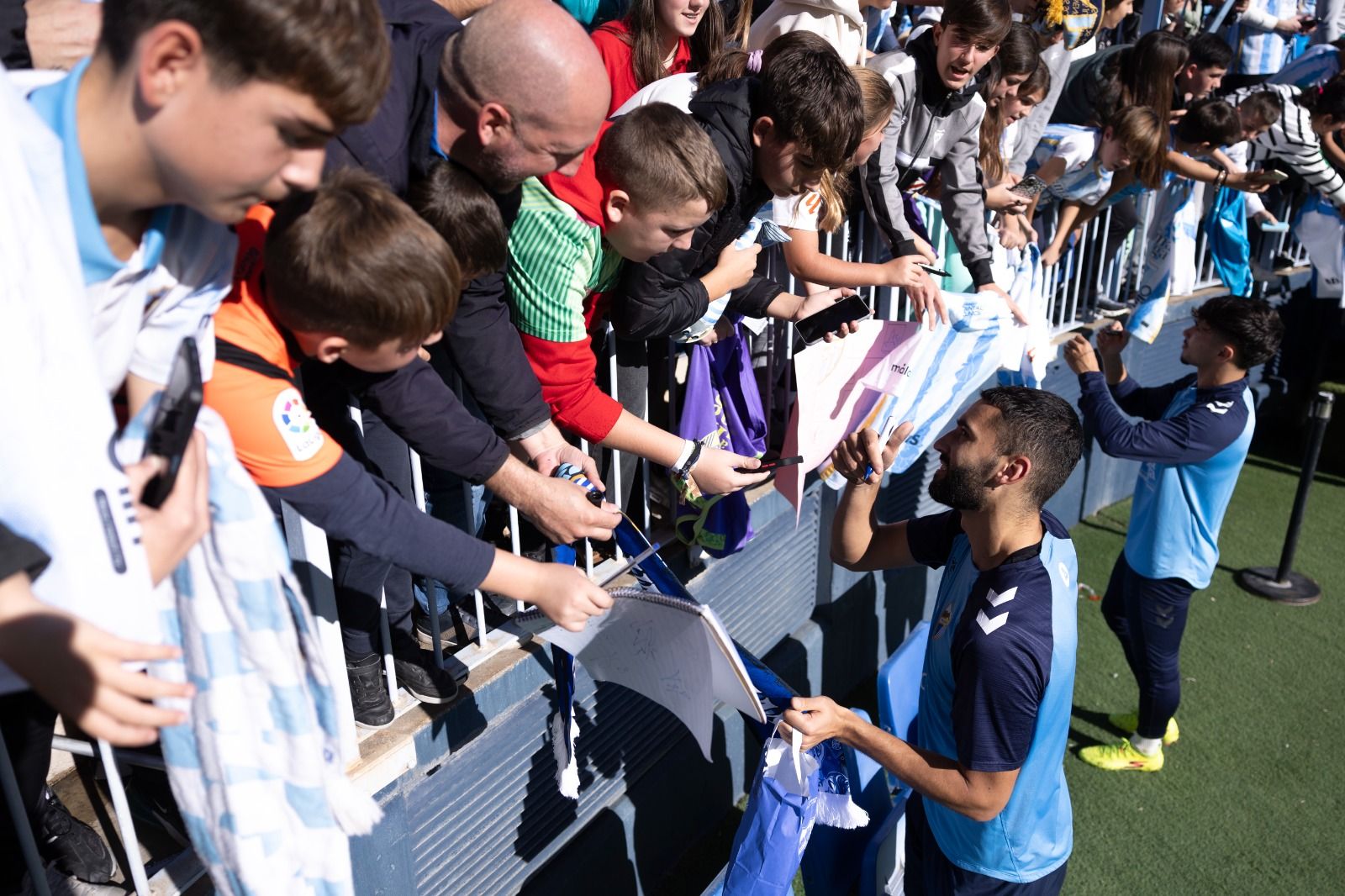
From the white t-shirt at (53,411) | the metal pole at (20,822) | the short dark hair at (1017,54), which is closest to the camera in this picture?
the white t-shirt at (53,411)

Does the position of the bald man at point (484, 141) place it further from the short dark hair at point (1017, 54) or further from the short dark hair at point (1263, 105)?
the short dark hair at point (1263, 105)

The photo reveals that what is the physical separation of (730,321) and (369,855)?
181 centimetres

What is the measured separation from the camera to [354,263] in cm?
151

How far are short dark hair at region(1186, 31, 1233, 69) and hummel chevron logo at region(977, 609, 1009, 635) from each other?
461 centimetres

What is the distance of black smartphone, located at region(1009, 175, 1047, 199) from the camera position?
480 centimetres

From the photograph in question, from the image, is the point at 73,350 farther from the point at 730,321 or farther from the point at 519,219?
the point at 730,321

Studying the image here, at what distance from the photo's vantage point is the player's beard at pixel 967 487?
2.62m

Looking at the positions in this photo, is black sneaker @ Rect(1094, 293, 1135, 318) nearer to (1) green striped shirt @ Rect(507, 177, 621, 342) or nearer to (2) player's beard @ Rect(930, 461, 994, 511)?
(2) player's beard @ Rect(930, 461, 994, 511)

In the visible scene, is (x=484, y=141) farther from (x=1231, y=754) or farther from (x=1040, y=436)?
(x=1231, y=754)

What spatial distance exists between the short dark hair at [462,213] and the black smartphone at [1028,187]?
3460mm

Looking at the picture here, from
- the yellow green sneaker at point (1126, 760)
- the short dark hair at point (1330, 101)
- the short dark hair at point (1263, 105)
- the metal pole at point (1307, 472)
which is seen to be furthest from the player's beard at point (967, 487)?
the short dark hair at point (1330, 101)

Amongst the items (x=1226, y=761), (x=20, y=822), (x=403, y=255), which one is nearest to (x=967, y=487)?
(x=403, y=255)

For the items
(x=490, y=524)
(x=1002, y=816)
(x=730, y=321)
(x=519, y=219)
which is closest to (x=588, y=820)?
(x=490, y=524)

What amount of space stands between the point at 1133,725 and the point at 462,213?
3902mm
